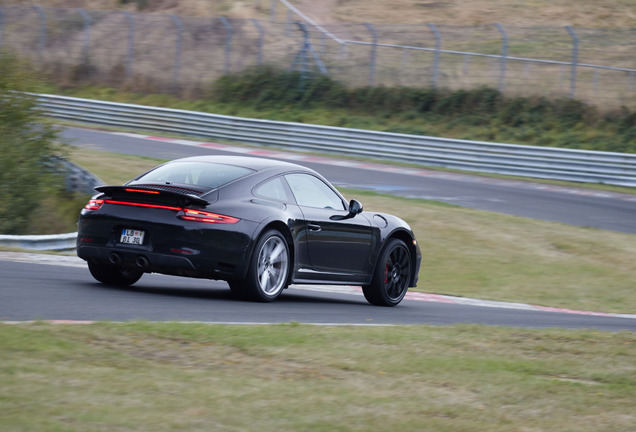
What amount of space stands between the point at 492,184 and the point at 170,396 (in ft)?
74.4

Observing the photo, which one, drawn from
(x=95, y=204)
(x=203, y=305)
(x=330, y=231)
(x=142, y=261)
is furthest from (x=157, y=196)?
(x=330, y=231)

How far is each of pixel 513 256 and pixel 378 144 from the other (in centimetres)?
1511

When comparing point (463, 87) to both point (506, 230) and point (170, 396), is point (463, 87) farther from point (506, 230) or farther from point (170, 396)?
point (170, 396)

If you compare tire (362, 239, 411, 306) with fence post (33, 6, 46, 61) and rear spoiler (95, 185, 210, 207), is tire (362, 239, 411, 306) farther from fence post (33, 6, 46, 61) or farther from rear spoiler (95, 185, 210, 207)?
fence post (33, 6, 46, 61)

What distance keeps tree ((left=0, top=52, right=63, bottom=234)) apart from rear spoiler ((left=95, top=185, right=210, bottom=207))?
17.5ft

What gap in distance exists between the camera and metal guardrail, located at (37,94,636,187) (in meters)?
28.5

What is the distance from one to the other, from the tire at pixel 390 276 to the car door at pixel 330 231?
254mm

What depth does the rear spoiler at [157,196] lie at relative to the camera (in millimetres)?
8367

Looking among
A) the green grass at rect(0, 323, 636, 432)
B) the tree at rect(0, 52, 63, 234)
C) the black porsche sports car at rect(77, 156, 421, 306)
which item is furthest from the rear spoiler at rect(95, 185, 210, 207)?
the tree at rect(0, 52, 63, 234)

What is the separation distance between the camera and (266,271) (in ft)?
29.0

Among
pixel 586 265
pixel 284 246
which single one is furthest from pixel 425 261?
pixel 284 246

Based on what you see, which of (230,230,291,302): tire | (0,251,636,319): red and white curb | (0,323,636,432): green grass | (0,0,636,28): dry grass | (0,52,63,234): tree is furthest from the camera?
(0,0,636,28): dry grass

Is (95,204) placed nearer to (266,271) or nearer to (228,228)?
(228,228)

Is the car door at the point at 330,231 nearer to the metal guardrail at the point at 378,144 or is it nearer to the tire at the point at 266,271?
the tire at the point at 266,271
